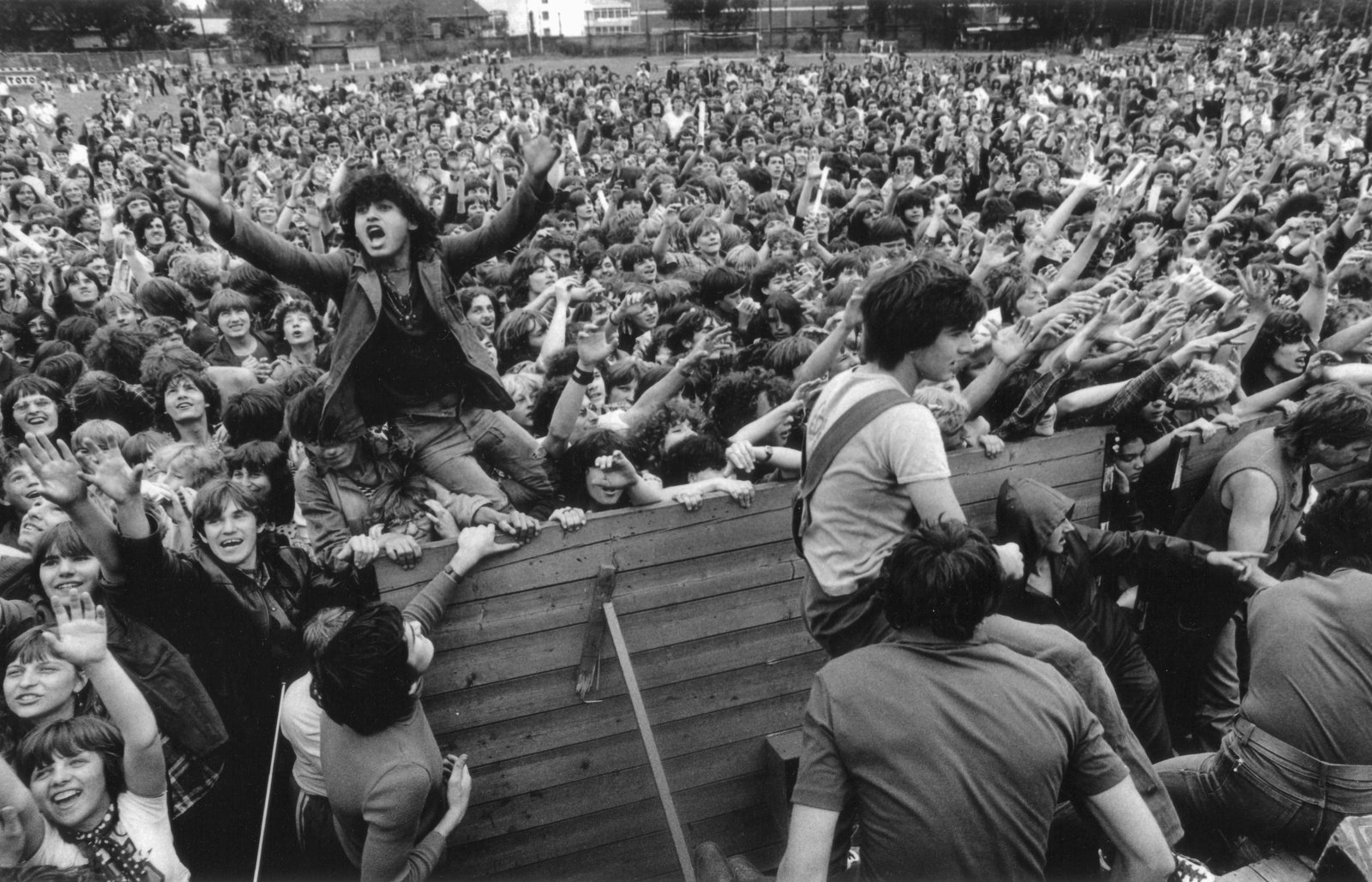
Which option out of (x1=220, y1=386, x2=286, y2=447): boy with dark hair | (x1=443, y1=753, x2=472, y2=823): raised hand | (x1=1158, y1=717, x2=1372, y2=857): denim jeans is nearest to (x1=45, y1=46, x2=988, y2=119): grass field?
(x1=220, y1=386, x2=286, y2=447): boy with dark hair

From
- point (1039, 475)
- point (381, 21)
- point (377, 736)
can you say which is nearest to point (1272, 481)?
point (1039, 475)

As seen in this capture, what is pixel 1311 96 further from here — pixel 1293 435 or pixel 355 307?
pixel 355 307

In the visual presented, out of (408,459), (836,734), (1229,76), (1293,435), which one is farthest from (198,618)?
(1229,76)

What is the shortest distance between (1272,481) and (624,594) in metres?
2.65

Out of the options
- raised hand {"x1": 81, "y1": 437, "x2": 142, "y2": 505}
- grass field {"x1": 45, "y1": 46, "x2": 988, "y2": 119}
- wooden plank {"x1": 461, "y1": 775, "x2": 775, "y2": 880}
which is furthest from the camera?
grass field {"x1": 45, "y1": 46, "x2": 988, "y2": 119}

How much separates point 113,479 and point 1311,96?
21345 mm

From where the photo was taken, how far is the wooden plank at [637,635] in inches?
128

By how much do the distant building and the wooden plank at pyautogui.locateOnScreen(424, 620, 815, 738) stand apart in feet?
210

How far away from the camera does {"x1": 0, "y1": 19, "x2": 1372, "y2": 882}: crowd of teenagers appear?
6.72 feet

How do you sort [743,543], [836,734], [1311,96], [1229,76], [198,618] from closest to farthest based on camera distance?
[836,734]
[198,618]
[743,543]
[1311,96]
[1229,76]

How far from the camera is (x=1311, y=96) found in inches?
680

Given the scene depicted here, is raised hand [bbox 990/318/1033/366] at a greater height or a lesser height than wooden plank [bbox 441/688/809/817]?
greater

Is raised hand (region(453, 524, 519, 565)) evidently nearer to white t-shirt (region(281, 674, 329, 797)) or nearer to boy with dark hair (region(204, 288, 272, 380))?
white t-shirt (region(281, 674, 329, 797))

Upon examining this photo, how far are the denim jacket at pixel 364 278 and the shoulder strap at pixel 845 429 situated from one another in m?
1.66
